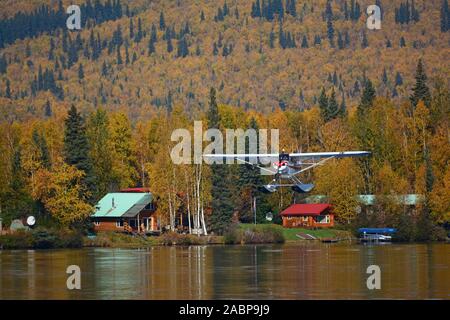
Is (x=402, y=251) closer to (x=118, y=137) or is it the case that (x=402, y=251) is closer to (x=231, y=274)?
(x=231, y=274)

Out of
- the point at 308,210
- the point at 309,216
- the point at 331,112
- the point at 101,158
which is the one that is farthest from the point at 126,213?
the point at 331,112

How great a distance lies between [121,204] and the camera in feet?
329

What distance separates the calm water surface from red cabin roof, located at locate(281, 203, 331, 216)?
19.2m

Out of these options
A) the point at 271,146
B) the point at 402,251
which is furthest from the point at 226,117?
the point at 402,251

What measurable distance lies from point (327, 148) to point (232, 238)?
1851 centimetres

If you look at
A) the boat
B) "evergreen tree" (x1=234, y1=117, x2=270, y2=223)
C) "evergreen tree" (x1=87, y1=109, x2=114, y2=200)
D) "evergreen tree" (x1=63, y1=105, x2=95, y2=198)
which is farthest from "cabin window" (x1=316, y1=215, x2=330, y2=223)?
"evergreen tree" (x1=63, y1=105, x2=95, y2=198)

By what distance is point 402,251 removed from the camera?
77062 mm

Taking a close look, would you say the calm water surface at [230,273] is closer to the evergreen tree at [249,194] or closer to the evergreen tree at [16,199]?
the evergreen tree at [16,199]

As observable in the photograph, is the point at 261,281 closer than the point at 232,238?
Yes

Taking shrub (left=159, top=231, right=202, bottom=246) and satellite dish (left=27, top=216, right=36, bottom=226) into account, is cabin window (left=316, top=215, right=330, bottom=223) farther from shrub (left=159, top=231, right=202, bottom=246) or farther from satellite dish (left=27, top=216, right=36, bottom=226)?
satellite dish (left=27, top=216, right=36, bottom=226)

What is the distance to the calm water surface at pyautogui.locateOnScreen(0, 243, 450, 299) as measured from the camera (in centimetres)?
5012

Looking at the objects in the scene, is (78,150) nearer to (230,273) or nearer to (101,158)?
(101,158)

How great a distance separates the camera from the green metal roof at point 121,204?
98.6 metres

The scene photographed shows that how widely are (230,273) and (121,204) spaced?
41695 millimetres
